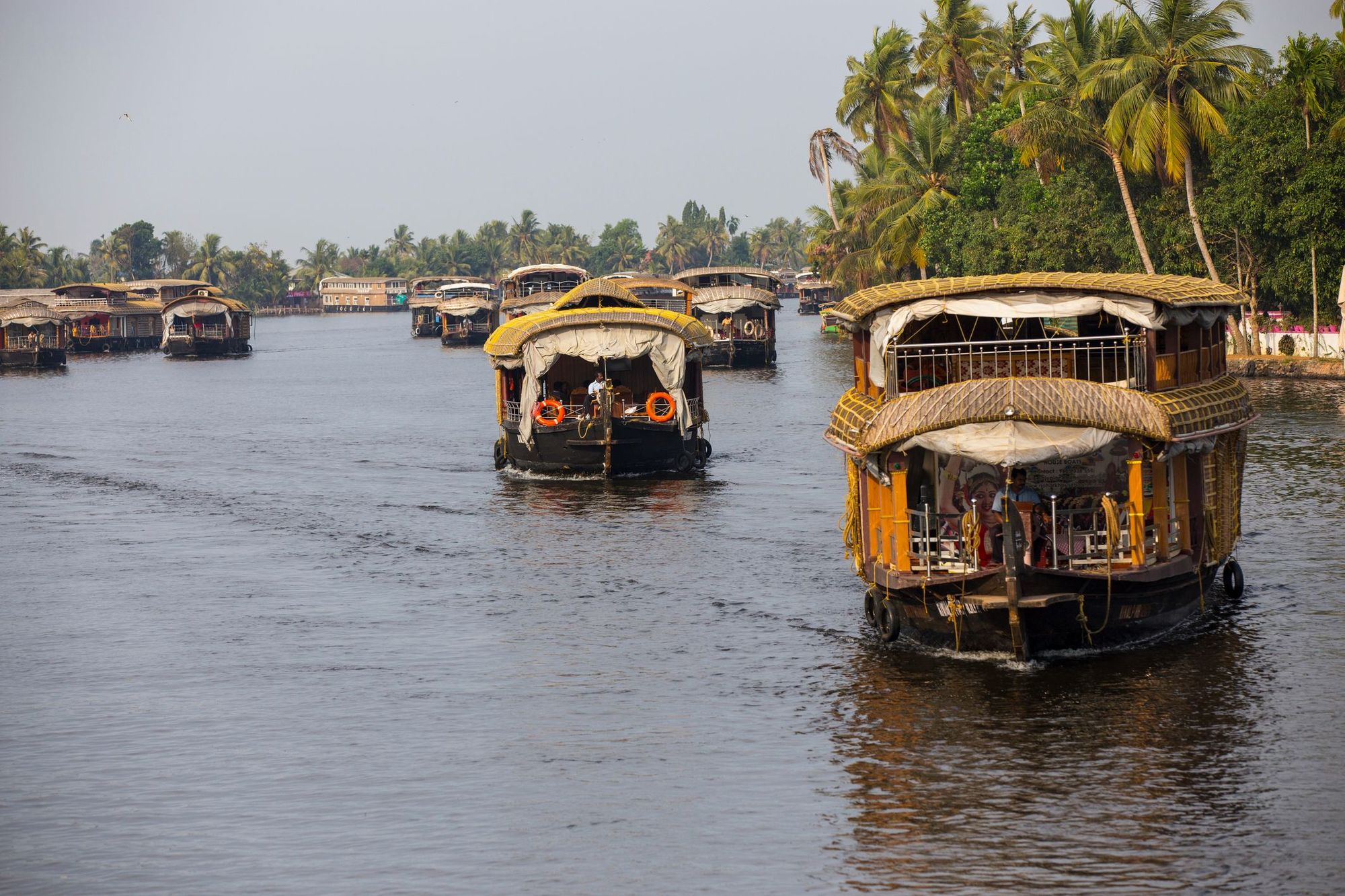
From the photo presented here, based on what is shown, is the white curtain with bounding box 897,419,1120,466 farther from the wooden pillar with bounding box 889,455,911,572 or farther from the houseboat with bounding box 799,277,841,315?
the houseboat with bounding box 799,277,841,315

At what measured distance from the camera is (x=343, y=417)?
50.5m

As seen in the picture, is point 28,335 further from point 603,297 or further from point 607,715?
point 607,715

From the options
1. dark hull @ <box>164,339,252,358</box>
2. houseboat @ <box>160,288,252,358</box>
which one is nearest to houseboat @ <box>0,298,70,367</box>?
dark hull @ <box>164,339,252,358</box>

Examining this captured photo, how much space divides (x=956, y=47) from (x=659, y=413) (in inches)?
1688

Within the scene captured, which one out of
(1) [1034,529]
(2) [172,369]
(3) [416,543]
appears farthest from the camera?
(2) [172,369]

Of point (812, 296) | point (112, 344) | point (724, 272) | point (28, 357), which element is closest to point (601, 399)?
point (724, 272)

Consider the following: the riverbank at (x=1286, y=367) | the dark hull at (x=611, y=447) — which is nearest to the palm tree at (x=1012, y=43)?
the riverbank at (x=1286, y=367)

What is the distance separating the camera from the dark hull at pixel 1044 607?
16.9m

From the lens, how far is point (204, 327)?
90.8 metres

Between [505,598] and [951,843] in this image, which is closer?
[951,843]

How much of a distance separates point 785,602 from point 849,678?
4039 millimetres

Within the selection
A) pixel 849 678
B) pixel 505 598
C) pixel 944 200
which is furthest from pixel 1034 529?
pixel 944 200

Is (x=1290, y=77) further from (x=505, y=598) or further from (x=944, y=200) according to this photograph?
(x=505, y=598)

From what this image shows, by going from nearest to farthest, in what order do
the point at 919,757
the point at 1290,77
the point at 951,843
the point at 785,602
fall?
the point at 951,843, the point at 919,757, the point at 785,602, the point at 1290,77
